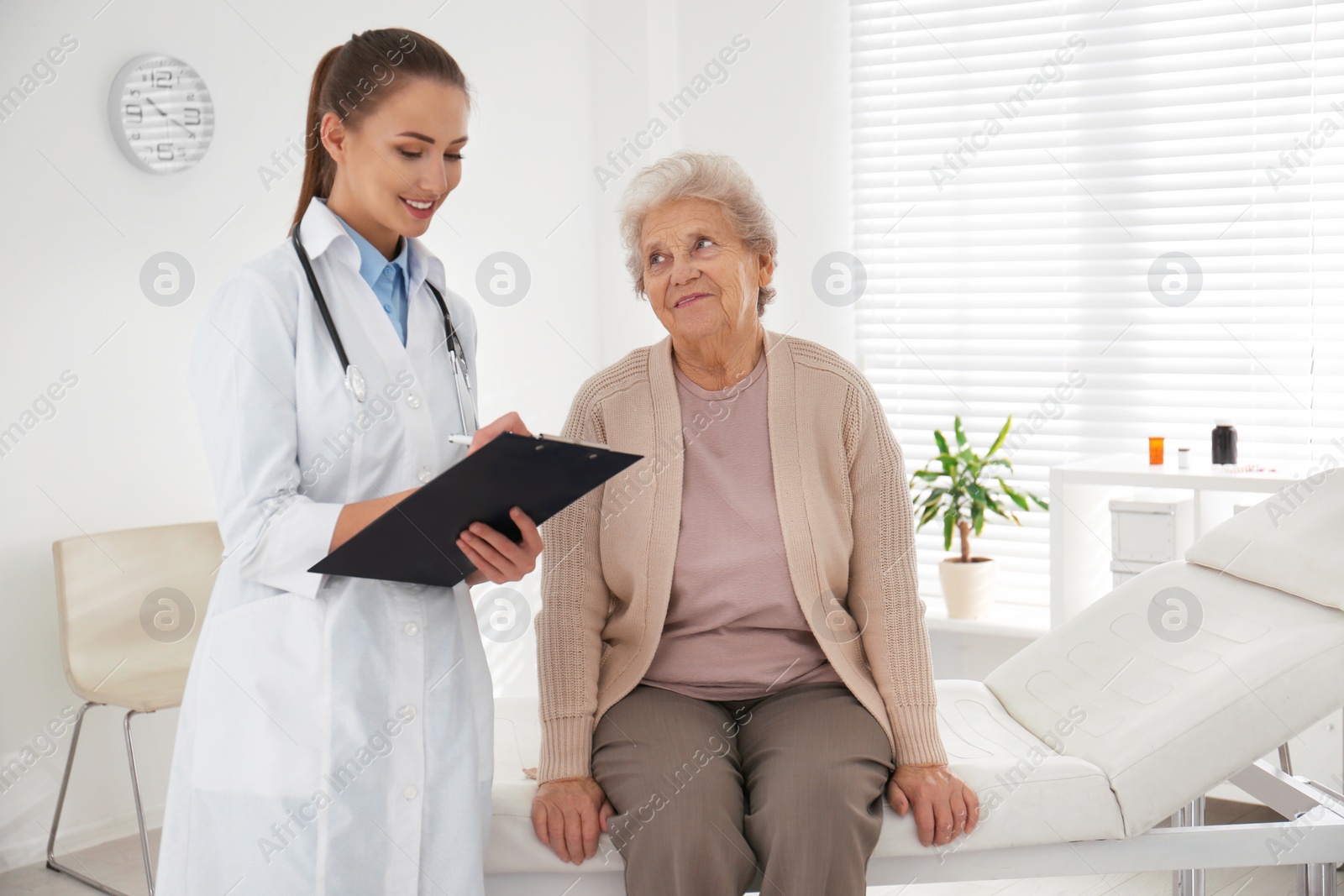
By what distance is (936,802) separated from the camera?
1494 millimetres

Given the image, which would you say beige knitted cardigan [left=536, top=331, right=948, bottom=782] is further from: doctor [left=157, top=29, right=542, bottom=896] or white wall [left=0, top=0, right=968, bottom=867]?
white wall [left=0, top=0, right=968, bottom=867]

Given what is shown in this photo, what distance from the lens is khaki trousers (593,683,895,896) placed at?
1365 mm

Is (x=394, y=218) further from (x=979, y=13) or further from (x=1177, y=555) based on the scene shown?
(x=979, y=13)

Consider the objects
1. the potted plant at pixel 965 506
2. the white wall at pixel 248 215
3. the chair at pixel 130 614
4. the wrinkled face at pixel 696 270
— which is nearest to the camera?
the wrinkled face at pixel 696 270

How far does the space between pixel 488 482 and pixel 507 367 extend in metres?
2.66

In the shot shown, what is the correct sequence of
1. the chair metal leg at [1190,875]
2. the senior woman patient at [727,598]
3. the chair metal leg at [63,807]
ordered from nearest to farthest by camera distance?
the senior woman patient at [727,598], the chair metal leg at [1190,875], the chair metal leg at [63,807]

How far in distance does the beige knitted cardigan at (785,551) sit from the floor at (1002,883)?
111 cm

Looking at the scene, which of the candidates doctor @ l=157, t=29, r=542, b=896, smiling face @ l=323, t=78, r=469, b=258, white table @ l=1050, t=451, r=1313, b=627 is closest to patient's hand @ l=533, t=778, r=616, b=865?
doctor @ l=157, t=29, r=542, b=896

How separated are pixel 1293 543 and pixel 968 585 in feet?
5.40

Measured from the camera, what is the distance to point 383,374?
1241mm

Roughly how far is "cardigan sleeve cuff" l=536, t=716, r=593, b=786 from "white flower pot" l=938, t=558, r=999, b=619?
2113 mm

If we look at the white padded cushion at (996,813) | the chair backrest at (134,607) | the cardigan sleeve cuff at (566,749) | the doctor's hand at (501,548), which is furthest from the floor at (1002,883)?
the doctor's hand at (501,548)

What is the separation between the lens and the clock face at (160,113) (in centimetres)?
278

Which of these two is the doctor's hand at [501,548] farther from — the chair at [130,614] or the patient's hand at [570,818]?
the chair at [130,614]
